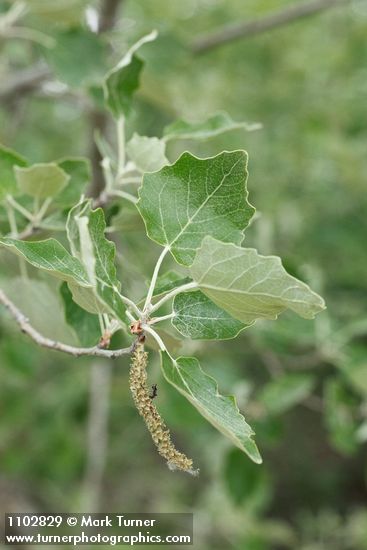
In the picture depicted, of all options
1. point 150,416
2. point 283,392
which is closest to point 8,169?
point 150,416

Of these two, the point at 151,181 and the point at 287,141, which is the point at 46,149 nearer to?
the point at 287,141

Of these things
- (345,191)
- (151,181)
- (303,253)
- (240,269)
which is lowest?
(240,269)

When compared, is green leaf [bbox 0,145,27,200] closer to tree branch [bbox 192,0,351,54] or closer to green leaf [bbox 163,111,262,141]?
green leaf [bbox 163,111,262,141]

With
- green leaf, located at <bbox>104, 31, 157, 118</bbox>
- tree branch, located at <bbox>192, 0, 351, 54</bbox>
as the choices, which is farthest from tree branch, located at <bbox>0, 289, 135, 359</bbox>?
tree branch, located at <bbox>192, 0, 351, 54</bbox>

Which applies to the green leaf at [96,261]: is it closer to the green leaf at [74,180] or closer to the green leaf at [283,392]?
the green leaf at [74,180]

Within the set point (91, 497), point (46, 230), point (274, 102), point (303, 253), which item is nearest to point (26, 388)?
point (91, 497)

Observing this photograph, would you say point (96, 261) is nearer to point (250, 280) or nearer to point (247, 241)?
point (250, 280)
